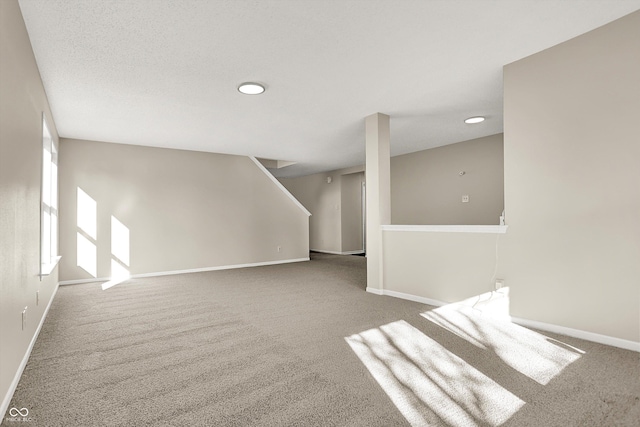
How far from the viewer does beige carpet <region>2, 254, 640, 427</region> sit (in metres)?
1.65

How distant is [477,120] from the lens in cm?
470

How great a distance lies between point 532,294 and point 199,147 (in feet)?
18.5

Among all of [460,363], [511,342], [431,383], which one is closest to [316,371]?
[431,383]

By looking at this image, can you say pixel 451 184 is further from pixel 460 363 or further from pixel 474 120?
pixel 460 363

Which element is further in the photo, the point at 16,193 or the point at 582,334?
the point at 582,334

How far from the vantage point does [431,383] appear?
1.94m

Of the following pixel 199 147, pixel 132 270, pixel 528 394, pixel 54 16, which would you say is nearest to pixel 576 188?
pixel 528 394

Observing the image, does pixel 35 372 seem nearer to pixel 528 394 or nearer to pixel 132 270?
pixel 528 394

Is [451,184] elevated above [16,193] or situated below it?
above

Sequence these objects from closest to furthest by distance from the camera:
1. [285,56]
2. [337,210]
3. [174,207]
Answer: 1. [285,56]
2. [174,207]
3. [337,210]

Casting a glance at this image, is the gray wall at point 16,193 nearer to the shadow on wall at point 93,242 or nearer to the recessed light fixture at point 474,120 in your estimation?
the shadow on wall at point 93,242

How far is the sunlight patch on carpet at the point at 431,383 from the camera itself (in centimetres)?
163

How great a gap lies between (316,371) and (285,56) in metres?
2.50

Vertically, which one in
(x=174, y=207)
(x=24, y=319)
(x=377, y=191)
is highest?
(x=377, y=191)
